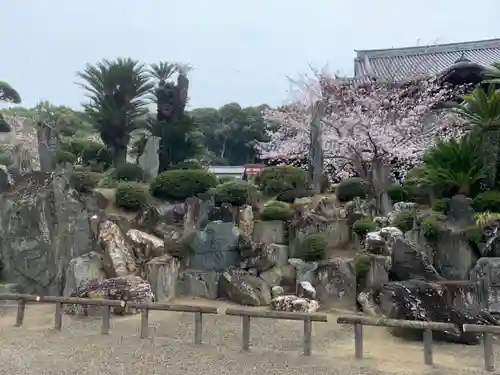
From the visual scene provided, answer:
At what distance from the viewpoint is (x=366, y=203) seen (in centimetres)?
1466

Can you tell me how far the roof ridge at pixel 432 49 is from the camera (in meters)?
29.0

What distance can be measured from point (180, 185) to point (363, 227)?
225 inches

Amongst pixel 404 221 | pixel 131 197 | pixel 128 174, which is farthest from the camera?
pixel 128 174

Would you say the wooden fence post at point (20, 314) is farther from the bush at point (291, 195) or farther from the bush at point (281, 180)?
the bush at point (281, 180)

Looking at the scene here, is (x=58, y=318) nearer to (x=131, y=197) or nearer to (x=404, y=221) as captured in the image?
(x=131, y=197)

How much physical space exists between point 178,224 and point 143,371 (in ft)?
23.6

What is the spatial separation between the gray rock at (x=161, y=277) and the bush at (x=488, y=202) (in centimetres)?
794

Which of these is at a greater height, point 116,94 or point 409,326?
point 116,94

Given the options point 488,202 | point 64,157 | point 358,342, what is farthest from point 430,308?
point 64,157

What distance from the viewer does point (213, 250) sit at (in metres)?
13.3

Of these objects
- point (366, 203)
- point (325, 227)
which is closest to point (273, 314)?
point (325, 227)

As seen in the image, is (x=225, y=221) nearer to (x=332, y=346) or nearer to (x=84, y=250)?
(x=84, y=250)

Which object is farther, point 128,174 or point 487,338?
point 128,174

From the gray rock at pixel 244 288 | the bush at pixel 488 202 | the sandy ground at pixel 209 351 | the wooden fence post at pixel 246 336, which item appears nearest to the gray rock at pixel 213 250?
the gray rock at pixel 244 288
